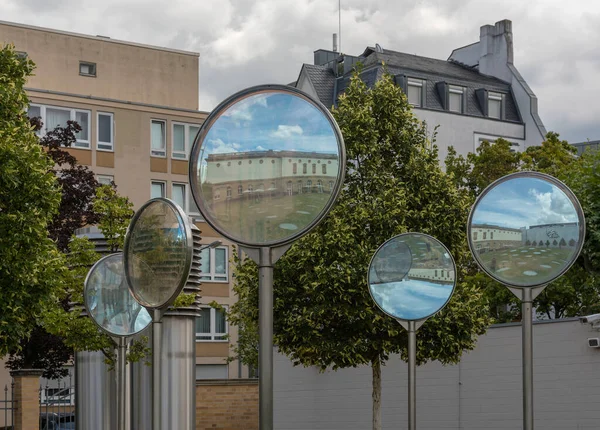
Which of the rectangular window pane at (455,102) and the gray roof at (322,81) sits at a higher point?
the gray roof at (322,81)

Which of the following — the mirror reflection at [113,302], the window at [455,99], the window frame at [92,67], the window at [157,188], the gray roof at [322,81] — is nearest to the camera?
the mirror reflection at [113,302]

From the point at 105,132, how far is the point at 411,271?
40.4 metres

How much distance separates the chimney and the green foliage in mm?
40343

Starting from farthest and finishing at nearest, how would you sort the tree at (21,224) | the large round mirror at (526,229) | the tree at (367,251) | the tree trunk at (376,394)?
the tree trunk at (376,394)
the tree at (367,251)
the tree at (21,224)
the large round mirror at (526,229)

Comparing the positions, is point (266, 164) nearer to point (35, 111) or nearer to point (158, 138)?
point (35, 111)

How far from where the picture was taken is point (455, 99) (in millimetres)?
60719

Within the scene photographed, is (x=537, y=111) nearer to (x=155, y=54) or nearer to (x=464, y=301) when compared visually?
(x=155, y=54)

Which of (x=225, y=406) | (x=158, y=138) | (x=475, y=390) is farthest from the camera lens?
(x=158, y=138)

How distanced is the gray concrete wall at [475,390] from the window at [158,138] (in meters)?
20.4

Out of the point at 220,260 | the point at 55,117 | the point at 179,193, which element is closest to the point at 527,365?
the point at 55,117

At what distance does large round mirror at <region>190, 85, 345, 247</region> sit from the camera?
280 inches

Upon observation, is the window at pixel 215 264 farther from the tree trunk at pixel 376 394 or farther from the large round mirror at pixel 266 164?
the large round mirror at pixel 266 164

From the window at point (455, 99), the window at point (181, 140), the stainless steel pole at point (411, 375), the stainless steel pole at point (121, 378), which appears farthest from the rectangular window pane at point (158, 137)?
the stainless steel pole at point (411, 375)

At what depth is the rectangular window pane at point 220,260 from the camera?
57.4m
